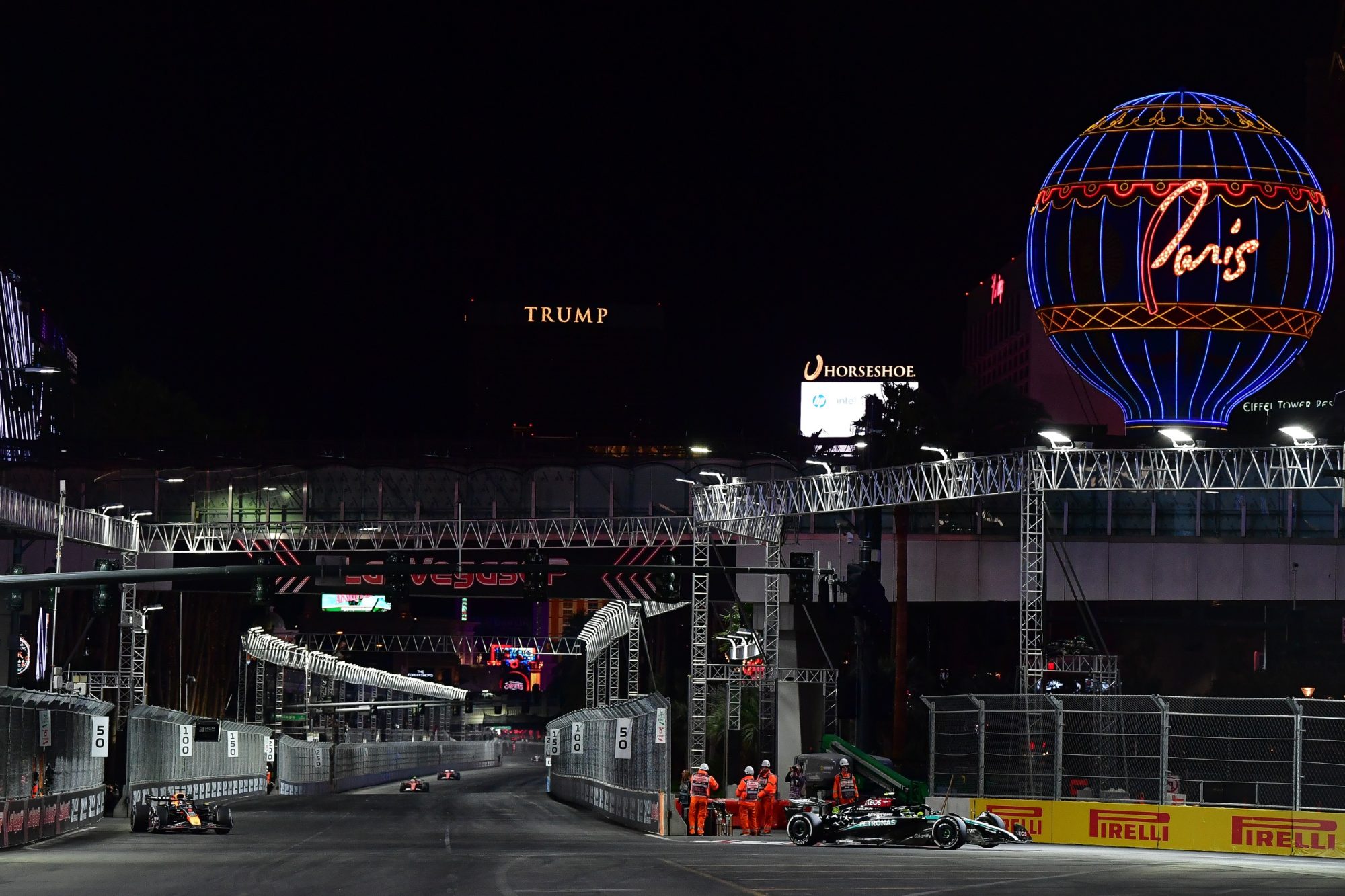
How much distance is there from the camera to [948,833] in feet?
127

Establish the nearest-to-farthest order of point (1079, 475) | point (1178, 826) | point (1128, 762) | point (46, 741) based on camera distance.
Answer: point (1178, 826) → point (1128, 762) → point (46, 741) → point (1079, 475)

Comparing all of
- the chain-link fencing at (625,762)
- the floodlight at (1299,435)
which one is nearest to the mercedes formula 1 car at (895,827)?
the chain-link fencing at (625,762)

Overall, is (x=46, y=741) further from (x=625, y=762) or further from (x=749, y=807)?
(x=625, y=762)

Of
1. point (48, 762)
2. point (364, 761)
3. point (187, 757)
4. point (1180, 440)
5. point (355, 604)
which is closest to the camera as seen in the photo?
point (48, 762)

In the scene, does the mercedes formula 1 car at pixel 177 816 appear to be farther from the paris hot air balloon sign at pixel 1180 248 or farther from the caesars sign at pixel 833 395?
the caesars sign at pixel 833 395

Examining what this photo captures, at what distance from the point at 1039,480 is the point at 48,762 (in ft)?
94.2

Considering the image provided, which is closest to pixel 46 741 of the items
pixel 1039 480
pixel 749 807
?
pixel 749 807

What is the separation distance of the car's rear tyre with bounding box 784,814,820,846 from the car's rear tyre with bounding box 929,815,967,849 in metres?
3.02

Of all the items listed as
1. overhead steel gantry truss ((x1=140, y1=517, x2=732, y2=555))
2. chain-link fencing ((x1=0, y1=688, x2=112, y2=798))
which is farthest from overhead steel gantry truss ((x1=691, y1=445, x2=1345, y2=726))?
chain-link fencing ((x1=0, y1=688, x2=112, y2=798))

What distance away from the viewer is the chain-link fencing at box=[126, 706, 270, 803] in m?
56.3

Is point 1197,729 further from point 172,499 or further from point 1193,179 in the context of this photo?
point 172,499

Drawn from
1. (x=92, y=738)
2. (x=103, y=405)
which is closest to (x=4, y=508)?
(x=92, y=738)

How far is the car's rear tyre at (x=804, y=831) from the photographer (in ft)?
134

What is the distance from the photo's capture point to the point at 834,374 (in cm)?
17438
